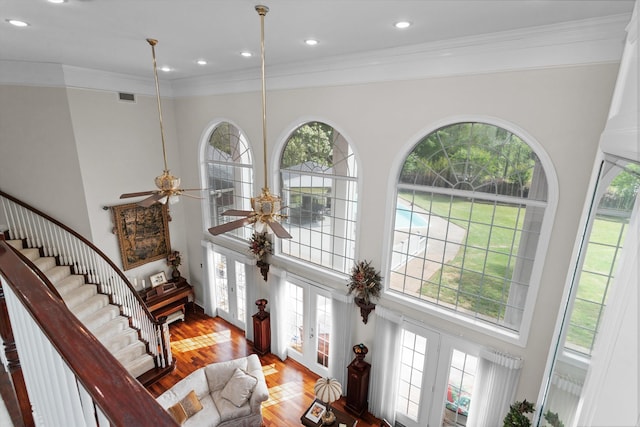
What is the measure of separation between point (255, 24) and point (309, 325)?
4778 millimetres

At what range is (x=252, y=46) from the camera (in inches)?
148

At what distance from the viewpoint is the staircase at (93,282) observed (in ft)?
18.0

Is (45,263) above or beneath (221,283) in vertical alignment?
above

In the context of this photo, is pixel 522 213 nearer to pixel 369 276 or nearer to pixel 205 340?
pixel 369 276

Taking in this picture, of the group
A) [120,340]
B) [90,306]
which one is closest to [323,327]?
[120,340]

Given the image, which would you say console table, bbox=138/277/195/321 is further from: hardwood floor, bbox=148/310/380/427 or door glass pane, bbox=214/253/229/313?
door glass pane, bbox=214/253/229/313

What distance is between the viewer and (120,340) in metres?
5.40

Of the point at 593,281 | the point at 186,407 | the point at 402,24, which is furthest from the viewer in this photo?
the point at 186,407

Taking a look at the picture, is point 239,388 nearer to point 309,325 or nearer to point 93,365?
point 309,325

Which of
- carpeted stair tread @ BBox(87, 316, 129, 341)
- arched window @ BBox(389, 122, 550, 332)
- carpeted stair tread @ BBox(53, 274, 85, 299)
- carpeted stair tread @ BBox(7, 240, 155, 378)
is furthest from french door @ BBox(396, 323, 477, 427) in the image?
carpeted stair tread @ BBox(53, 274, 85, 299)

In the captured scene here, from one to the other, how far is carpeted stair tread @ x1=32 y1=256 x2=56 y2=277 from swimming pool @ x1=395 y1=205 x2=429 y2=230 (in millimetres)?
6125

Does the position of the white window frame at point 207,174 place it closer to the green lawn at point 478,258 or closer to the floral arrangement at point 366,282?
the floral arrangement at point 366,282

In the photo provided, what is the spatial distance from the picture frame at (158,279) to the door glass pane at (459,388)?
237 inches

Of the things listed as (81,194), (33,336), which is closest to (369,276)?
(33,336)
